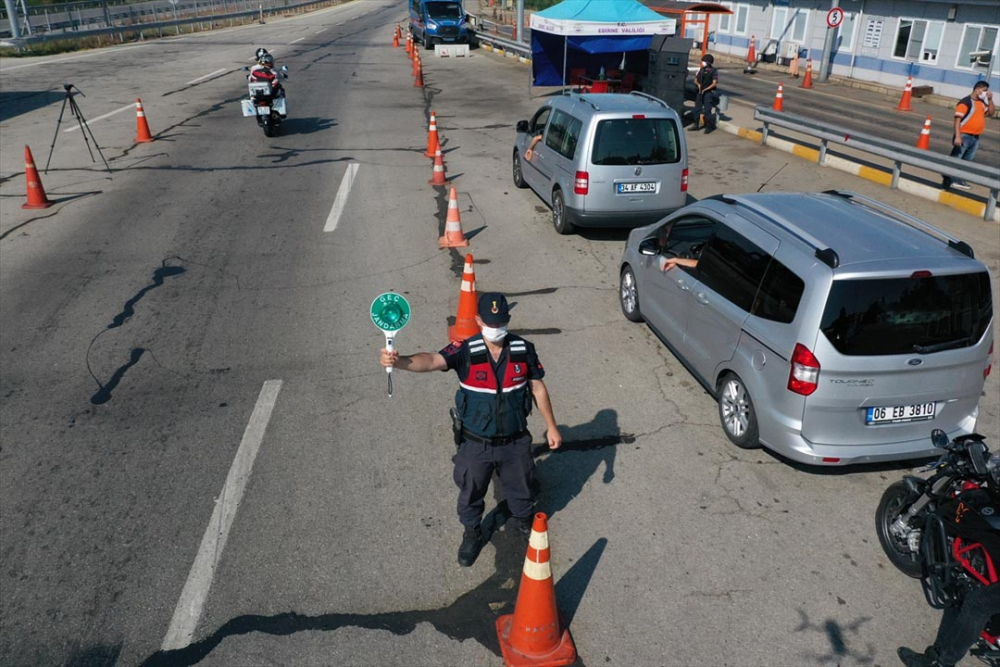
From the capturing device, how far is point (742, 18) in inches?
1553

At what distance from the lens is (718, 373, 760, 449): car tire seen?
6.10 metres

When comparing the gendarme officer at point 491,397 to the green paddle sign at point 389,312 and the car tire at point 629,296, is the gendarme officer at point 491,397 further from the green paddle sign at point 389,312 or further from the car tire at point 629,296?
the car tire at point 629,296

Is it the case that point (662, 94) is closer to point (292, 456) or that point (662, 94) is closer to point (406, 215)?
point (406, 215)

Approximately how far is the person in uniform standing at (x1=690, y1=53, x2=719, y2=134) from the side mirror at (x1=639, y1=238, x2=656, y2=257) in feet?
40.1

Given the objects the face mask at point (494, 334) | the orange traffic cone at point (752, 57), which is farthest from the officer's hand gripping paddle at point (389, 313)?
the orange traffic cone at point (752, 57)

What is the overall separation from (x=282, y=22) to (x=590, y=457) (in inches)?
2542

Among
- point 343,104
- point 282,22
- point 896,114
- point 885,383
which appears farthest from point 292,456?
point 282,22

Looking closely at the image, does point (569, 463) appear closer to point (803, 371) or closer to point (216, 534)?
point (803, 371)

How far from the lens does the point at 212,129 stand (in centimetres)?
1952

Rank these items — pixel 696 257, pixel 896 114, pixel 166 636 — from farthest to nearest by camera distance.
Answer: pixel 896 114, pixel 696 257, pixel 166 636

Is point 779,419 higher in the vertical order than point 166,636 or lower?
higher

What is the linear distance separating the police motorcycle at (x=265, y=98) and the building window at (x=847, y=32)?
80.7 ft

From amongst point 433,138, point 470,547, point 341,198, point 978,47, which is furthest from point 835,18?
point 470,547

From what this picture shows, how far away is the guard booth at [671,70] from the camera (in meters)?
20.3
